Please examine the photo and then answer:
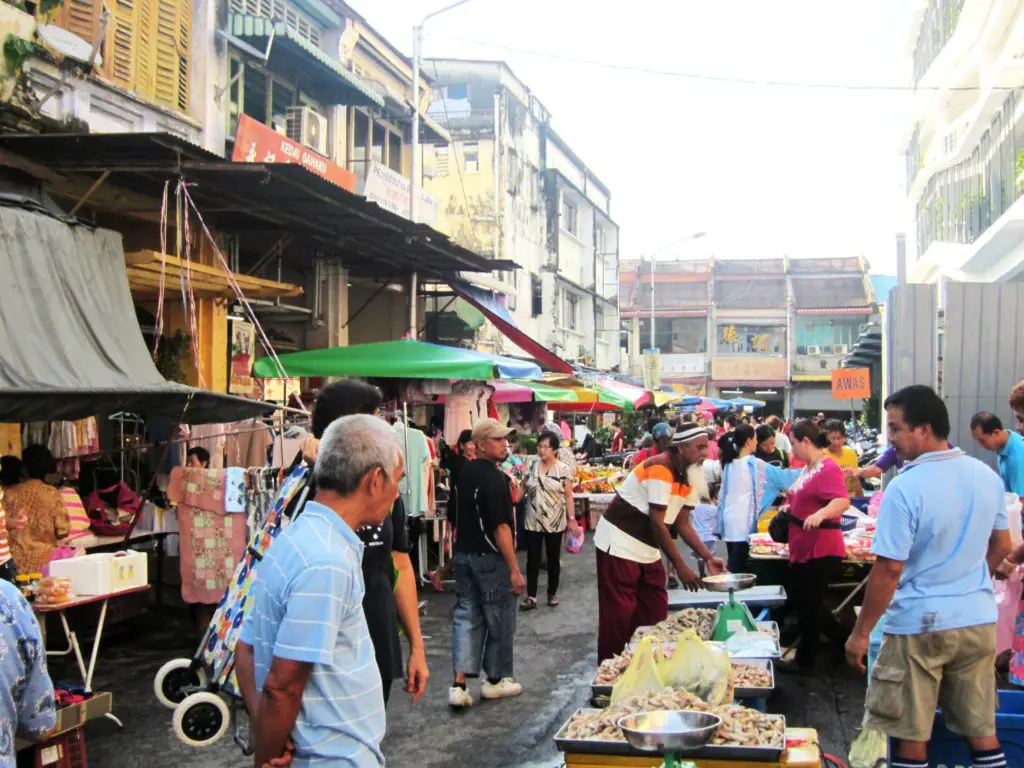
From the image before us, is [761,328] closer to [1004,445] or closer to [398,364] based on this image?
[398,364]

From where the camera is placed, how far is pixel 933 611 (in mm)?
4254

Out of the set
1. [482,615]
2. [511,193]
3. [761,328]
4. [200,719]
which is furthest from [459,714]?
[761,328]

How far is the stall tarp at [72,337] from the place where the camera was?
6238 mm

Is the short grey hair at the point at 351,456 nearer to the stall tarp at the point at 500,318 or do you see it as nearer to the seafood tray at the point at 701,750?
the seafood tray at the point at 701,750

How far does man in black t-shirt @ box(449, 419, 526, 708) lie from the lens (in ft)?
22.6

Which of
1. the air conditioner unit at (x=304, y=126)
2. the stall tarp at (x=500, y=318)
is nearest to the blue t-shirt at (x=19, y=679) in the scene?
the air conditioner unit at (x=304, y=126)

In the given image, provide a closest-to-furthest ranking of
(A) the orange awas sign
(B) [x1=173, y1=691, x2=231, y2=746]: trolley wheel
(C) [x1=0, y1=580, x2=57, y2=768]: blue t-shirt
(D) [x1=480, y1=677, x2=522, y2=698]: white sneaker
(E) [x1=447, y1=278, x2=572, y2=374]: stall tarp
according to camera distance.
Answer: (C) [x1=0, y1=580, x2=57, y2=768]: blue t-shirt < (B) [x1=173, y1=691, x2=231, y2=746]: trolley wheel < (D) [x1=480, y1=677, x2=522, y2=698]: white sneaker < (E) [x1=447, y1=278, x2=572, y2=374]: stall tarp < (A) the orange awas sign

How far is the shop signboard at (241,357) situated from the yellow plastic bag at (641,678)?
26.2 feet

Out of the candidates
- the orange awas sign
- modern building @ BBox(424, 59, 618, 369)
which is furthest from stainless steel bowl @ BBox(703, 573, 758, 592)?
the orange awas sign

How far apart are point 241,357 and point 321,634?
31.7ft

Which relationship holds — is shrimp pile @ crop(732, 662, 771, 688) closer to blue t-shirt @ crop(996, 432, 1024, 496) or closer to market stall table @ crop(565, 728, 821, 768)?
market stall table @ crop(565, 728, 821, 768)

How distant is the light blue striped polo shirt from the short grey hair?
109mm

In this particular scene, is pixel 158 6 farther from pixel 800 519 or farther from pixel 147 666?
pixel 800 519

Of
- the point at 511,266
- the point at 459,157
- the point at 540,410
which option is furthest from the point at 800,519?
the point at 459,157
